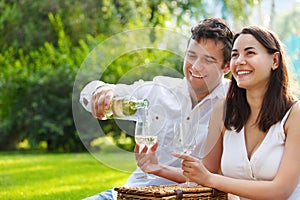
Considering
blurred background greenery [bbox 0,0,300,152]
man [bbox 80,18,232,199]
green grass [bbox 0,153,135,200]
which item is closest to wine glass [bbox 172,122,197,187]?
man [bbox 80,18,232,199]

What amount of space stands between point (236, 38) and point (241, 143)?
1.72 feet

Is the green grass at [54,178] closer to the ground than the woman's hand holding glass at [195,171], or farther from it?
closer to the ground

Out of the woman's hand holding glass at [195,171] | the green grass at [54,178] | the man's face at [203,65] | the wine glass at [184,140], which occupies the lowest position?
the green grass at [54,178]

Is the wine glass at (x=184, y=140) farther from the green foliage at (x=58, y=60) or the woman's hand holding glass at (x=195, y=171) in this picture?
the green foliage at (x=58, y=60)

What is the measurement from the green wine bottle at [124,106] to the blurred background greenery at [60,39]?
20.6ft

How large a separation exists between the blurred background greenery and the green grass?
2.07 meters

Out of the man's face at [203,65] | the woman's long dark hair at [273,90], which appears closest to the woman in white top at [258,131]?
the woman's long dark hair at [273,90]

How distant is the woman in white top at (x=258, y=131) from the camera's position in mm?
2834

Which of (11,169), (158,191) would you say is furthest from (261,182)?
(11,169)

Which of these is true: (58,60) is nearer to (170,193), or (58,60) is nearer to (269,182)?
(269,182)

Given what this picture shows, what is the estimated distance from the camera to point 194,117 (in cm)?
294

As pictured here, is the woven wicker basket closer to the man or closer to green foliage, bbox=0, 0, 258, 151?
the man

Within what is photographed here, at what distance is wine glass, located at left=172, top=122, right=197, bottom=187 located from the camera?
110 inches

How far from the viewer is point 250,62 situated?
293 cm
